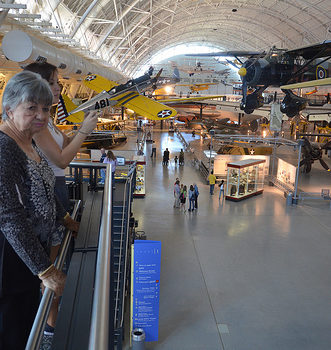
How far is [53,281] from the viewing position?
1.47 metres

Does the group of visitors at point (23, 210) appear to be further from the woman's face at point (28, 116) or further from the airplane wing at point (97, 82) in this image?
the airplane wing at point (97, 82)

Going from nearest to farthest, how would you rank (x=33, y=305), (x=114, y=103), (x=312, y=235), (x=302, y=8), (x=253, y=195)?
(x=33, y=305) < (x=312, y=235) < (x=114, y=103) < (x=253, y=195) < (x=302, y=8)

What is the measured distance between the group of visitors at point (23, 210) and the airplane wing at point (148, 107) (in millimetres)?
13576

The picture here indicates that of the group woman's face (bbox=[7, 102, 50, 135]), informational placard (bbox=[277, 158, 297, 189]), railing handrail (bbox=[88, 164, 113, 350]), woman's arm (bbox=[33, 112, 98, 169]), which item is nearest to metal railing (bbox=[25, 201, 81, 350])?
railing handrail (bbox=[88, 164, 113, 350])

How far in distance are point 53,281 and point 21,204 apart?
37cm

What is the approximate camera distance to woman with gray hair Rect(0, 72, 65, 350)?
1373 millimetres

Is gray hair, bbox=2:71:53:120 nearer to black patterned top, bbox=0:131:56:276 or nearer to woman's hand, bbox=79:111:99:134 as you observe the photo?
black patterned top, bbox=0:131:56:276

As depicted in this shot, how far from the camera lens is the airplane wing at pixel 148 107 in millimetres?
15198

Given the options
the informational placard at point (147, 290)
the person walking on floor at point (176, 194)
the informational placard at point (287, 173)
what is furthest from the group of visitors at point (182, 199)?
the informational placard at point (147, 290)

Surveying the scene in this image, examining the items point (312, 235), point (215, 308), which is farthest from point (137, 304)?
point (312, 235)

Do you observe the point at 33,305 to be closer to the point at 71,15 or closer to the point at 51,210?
the point at 51,210

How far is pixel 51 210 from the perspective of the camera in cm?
167

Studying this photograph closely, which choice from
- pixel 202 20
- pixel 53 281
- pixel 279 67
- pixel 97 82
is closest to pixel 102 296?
pixel 53 281

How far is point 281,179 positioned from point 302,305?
11.5 m
